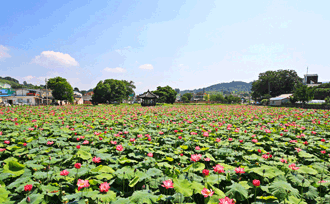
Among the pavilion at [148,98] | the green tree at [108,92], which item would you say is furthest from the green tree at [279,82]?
the green tree at [108,92]

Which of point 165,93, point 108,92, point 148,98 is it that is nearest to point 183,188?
point 148,98

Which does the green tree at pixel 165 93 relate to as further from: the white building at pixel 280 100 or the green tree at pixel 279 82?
the green tree at pixel 279 82

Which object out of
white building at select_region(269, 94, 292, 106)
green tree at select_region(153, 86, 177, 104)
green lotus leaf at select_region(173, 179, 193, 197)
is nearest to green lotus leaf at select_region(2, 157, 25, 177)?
green lotus leaf at select_region(173, 179, 193, 197)

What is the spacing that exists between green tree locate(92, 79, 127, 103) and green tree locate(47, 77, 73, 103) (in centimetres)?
653

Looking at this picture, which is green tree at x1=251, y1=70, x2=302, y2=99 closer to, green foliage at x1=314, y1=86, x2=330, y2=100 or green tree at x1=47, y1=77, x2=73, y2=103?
green foliage at x1=314, y1=86, x2=330, y2=100

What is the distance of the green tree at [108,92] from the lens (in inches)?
1555

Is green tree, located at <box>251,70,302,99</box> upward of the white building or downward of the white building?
upward

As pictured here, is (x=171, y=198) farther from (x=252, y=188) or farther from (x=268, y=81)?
(x=268, y=81)

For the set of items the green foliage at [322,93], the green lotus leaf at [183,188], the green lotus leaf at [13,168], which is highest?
the green foliage at [322,93]

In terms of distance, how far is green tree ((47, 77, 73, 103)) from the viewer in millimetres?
38156

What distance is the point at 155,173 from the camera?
2486 millimetres

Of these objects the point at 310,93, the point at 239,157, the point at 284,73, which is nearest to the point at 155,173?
the point at 239,157

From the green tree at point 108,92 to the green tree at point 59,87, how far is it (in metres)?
6.53

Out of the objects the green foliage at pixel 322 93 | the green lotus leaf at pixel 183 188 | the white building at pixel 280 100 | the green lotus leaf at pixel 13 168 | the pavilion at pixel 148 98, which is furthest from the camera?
the white building at pixel 280 100
